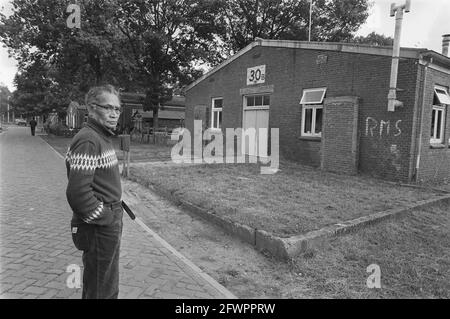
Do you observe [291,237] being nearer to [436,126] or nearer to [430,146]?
[430,146]

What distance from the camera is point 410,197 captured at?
8.54m

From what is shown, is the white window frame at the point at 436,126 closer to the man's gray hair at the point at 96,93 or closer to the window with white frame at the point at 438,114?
the window with white frame at the point at 438,114

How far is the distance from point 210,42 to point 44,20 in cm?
1469

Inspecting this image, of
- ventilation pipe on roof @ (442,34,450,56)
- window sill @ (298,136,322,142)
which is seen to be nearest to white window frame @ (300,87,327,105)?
window sill @ (298,136,322,142)

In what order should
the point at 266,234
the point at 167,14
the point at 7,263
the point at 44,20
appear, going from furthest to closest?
the point at 167,14 → the point at 44,20 → the point at 266,234 → the point at 7,263

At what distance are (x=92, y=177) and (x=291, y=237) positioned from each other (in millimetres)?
3234

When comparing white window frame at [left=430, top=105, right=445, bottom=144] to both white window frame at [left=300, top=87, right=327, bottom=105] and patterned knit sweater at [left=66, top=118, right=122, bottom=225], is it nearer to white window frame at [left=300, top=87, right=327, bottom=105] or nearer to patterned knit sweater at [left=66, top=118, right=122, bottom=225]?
white window frame at [left=300, top=87, right=327, bottom=105]

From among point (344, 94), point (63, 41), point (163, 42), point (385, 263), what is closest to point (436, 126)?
point (344, 94)

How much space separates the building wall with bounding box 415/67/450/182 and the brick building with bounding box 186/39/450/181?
30 millimetres

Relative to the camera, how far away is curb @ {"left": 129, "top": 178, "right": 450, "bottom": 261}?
4.87 meters

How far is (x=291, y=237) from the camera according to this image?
5035mm
